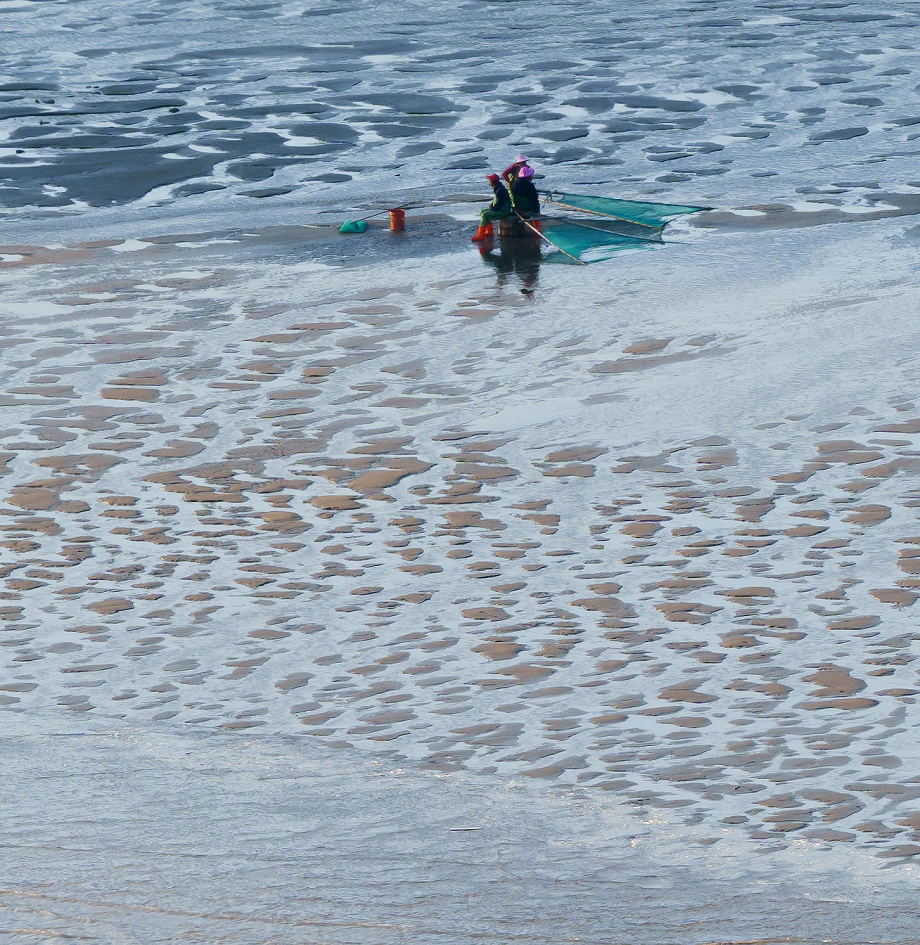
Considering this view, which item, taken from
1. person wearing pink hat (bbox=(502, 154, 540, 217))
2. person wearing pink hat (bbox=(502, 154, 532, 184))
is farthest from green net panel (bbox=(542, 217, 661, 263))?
person wearing pink hat (bbox=(502, 154, 532, 184))

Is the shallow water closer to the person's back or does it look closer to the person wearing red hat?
the person wearing red hat

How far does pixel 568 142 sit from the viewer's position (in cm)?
1742

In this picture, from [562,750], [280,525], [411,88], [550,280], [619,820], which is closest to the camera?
[619,820]

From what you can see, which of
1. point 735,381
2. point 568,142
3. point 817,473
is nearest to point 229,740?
point 817,473

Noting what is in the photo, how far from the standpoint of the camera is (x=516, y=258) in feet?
46.1

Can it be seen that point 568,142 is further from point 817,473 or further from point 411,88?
point 817,473

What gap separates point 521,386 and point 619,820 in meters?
5.10

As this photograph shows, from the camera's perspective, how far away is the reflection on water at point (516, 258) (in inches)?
532

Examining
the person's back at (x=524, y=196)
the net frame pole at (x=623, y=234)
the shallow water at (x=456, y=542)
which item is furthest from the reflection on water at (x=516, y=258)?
the net frame pole at (x=623, y=234)

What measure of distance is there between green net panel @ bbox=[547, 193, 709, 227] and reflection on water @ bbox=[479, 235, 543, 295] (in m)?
0.65

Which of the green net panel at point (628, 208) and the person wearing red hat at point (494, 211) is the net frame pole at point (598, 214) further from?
the person wearing red hat at point (494, 211)

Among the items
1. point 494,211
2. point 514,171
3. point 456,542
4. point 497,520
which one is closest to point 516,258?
point 494,211

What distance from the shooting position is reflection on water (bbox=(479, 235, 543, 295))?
532 inches

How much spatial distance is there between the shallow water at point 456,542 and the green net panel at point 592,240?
28 cm
